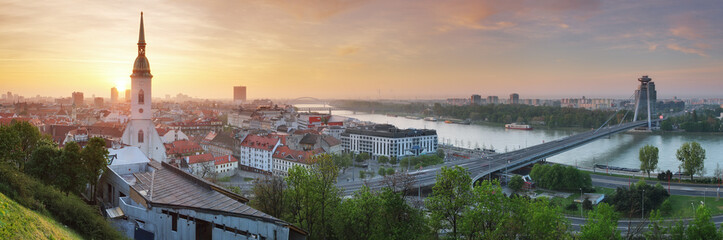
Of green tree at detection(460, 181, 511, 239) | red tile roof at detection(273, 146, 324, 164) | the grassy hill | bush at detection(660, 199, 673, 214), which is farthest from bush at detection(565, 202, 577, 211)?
the grassy hill

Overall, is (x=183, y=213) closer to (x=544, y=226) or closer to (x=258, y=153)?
(x=544, y=226)

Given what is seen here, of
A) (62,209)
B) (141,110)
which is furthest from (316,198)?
(141,110)

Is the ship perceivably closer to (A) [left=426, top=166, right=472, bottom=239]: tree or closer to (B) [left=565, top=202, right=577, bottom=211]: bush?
(B) [left=565, top=202, right=577, bottom=211]: bush

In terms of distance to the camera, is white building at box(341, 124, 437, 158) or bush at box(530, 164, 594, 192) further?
white building at box(341, 124, 437, 158)

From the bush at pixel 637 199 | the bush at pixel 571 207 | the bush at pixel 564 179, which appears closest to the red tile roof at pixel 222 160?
the bush at pixel 564 179

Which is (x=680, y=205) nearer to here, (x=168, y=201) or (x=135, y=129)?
(x=168, y=201)

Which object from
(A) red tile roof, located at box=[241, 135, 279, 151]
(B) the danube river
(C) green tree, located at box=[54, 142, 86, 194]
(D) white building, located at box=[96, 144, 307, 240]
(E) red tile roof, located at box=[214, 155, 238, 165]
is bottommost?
(B) the danube river

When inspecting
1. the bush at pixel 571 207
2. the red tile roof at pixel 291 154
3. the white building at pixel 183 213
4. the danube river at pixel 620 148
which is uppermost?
the white building at pixel 183 213

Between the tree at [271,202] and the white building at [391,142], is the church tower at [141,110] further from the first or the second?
the white building at [391,142]
